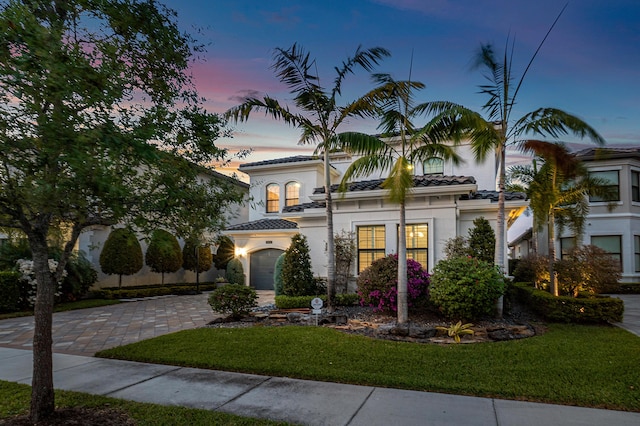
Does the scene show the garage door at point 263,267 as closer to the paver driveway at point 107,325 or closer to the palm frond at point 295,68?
the paver driveway at point 107,325

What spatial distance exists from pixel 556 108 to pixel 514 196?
3775 millimetres

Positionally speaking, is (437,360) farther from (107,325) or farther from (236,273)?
(236,273)

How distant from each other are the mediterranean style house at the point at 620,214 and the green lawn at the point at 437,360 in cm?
1393

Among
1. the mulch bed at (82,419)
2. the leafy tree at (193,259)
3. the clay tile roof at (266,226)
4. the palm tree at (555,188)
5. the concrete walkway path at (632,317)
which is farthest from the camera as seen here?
the leafy tree at (193,259)

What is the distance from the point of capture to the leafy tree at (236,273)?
2083cm

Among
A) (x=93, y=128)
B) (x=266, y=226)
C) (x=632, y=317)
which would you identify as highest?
(x=93, y=128)

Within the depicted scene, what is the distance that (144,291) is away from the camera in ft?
59.9

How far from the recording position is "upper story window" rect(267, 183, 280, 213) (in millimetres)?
21891

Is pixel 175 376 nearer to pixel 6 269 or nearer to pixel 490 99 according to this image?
pixel 490 99

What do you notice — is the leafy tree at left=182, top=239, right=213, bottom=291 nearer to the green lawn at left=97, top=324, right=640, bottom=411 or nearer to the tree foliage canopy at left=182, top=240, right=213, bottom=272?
the tree foliage canopy at left=182, top=240, right=213, bottom=272

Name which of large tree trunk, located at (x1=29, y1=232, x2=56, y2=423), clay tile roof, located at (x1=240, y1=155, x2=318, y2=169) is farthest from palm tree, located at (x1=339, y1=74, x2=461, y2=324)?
clay tile roof, located at (x1=240, y1=155, x2=318, y2=169)

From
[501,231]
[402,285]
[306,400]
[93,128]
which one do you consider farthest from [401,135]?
[93,128]

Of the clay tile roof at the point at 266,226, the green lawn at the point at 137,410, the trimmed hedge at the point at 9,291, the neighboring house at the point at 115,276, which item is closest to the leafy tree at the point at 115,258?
the neighboring house at the point at 115,276

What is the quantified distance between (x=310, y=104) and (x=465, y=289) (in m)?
6.78
